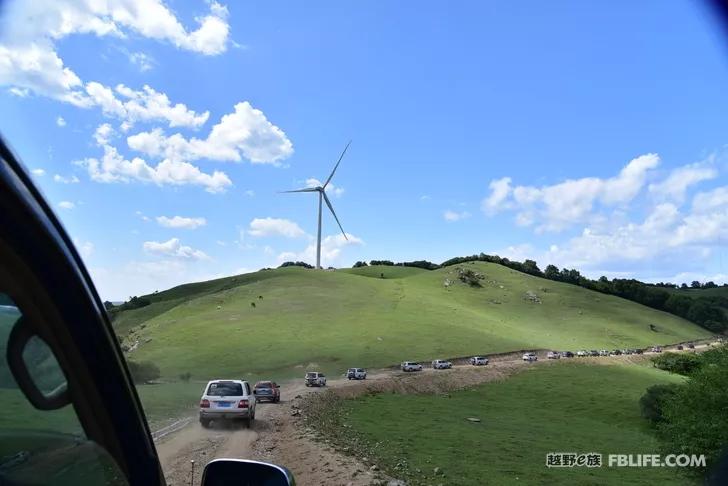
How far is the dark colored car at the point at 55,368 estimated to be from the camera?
1.99 meters

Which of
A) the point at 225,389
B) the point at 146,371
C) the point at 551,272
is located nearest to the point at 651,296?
the point at 551,272

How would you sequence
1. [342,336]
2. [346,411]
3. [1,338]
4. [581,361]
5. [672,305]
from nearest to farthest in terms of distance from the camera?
[1,338] → [346,411] → [581,361] → [342,336] → [672,305]

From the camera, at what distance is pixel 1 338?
203 cm

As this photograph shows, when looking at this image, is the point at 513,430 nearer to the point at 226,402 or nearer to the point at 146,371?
the point at 226,402

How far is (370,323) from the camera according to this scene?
92062 millimetres

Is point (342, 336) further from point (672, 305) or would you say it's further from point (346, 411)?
point (672, 305)

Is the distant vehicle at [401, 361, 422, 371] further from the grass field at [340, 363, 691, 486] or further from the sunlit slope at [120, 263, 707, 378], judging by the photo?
the grass field at [340, 363, 691, 486]

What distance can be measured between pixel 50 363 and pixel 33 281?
0.31 m

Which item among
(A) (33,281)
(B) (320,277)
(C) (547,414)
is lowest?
(C) (547,414)

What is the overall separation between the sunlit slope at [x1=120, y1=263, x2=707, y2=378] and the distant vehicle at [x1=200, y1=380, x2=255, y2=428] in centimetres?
3862

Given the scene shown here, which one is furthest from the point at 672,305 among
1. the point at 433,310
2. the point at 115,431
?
the point at 115,431

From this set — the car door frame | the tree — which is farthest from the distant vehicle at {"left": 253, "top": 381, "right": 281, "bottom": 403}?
the tree

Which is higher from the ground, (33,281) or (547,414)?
(33,281)

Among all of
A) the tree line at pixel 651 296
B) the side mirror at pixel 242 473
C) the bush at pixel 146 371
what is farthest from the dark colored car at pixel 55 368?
the tree line at pixel 651 296
